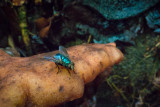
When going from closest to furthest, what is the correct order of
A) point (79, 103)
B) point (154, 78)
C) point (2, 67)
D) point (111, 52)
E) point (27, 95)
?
point (27, 95) < point (2, 67) < point (111, 52) < point (79, 103) < point (154, 78)

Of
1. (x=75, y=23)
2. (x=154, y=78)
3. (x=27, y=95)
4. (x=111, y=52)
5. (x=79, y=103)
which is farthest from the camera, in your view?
(x=75, y=23)

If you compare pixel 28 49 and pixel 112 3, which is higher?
pixel 112 3

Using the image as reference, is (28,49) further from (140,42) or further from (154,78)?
(154,78)

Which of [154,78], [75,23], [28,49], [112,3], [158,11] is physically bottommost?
[154,78]

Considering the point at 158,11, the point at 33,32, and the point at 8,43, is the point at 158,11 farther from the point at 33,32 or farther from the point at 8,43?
the point at 8,43

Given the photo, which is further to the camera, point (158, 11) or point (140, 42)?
point (140, 42)

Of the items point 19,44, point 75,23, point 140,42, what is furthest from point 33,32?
point 140,42
